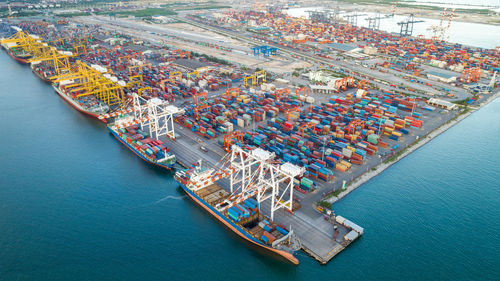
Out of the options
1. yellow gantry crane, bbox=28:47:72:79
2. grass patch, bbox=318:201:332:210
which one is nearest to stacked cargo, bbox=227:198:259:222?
grass patch, bbox=318:201:332:210

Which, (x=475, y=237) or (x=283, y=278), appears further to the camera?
(x=475, y=237)

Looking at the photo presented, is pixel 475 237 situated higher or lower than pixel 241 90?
lower

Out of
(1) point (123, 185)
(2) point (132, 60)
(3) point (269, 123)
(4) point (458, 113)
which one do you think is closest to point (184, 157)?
(1) point (123, 185)

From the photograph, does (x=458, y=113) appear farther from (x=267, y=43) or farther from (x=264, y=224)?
(x=267, y=43)

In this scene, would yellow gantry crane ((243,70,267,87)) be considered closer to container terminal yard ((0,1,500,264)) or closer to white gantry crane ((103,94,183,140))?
container terminal yard ((0,1,500,264))

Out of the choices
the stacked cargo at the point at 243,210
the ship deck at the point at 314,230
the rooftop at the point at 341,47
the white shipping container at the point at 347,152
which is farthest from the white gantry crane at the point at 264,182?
the rooftop at the point at 341,47
